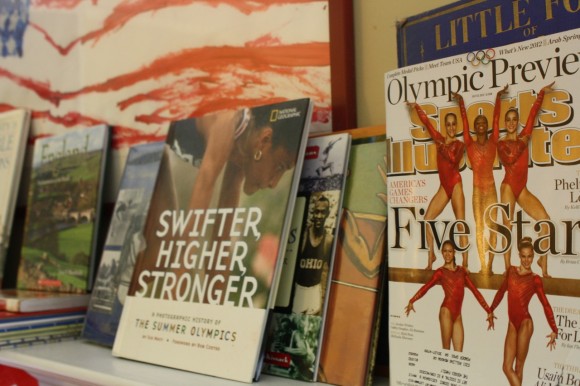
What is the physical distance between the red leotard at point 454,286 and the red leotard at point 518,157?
12 centimetres

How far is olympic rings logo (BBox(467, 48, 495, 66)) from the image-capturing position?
0.77 meters

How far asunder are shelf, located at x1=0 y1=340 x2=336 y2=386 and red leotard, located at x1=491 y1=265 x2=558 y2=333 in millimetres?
336

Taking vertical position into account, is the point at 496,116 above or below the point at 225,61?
below

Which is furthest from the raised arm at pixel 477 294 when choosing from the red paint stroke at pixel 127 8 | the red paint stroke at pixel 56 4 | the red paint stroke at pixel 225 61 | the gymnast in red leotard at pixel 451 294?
the red paint stroke at pixel 56 4

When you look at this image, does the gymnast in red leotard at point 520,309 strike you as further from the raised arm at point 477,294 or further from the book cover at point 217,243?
the book cover at point 217,243

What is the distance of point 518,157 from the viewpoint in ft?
2.43

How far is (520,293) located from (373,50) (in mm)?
533

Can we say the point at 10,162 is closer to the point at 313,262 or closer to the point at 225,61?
the point at 225,61

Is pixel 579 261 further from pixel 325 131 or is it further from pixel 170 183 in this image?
pixel 170 183

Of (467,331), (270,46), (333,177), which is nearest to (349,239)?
(333,177)

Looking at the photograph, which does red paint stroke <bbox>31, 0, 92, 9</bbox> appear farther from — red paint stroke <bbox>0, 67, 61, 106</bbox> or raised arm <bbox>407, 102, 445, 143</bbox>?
raised arm <bbox>407, 102, 445, 143</bbox>

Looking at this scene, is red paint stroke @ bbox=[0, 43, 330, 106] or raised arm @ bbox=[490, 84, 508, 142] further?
red paint stroke @ bbox=[0, 43, 330, 106]

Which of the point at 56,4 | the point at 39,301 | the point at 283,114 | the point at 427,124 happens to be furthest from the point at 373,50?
the point at 56,4

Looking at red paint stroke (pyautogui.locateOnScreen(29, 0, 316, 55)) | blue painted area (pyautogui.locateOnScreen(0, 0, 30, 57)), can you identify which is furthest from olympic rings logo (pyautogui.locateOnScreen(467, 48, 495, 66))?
blue painted area (pyautogui.locateOnScreen(0, 0, 30, 57))
